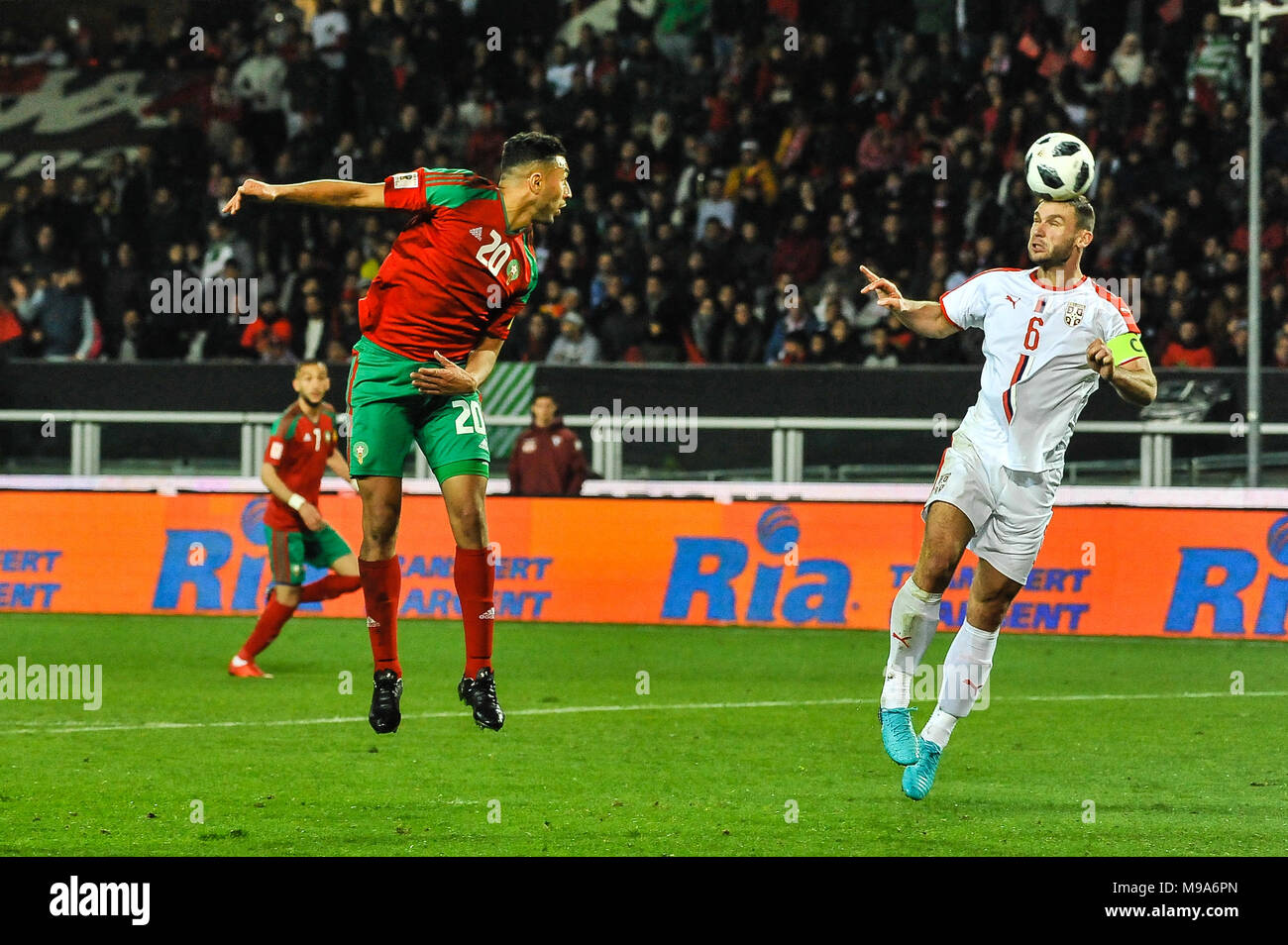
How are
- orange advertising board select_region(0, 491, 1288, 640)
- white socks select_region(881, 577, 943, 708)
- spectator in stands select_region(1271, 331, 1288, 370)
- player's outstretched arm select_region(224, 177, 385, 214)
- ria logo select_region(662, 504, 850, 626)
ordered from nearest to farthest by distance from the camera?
player's outstretched arm select_region(224, 177, 385, 214), white socks select_region(881, 577, 943, 708), orange advertising board select_region(0, 491, 1288, 640), ria logo select_region(662, 504, 850, 626), spectator in stands select_region(1271, 331, 1288, 370)

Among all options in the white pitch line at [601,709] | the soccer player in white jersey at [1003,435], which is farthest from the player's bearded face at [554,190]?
the white pitch line at [601,709]

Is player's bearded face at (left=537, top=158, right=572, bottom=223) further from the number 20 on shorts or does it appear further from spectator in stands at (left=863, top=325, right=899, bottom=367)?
spectator in stands at (left=863, top=325, right=899, bottom=367)

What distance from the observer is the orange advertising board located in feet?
46.5

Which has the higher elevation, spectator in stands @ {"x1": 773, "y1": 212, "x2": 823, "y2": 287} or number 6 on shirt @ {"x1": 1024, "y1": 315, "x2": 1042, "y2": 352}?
spectator in stands @ {"x1": 773, "y1": 212, "x2": 823, "y2": 287}

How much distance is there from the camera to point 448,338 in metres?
7.57

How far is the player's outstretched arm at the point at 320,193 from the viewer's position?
271 inches

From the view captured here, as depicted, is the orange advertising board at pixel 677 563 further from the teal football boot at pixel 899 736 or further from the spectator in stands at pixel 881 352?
the teal football boot at pixel 899 736

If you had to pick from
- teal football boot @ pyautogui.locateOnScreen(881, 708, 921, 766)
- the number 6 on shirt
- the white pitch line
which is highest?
the number 6 on shirt

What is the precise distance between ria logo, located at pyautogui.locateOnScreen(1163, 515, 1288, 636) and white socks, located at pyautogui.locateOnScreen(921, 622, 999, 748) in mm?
6420

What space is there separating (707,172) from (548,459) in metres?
6.10

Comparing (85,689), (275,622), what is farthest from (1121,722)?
(85,689)

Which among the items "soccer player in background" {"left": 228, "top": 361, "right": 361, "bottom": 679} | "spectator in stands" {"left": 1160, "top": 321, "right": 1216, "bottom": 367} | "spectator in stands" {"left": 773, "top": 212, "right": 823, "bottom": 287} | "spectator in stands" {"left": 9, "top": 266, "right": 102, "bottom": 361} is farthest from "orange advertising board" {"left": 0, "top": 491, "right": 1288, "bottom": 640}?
"spectator in stands" {"left": 773, "top": 212, "right": 823, "bottom": 287}

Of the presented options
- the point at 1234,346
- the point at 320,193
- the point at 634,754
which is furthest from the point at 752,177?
the point at 320,193

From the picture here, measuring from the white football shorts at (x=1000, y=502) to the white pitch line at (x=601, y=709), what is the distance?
347 centimetres
